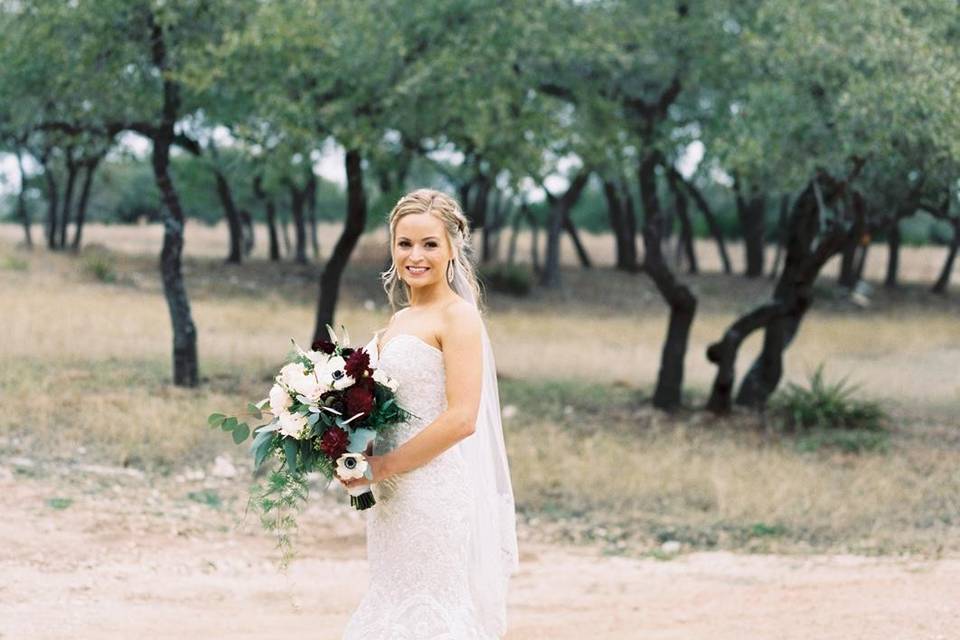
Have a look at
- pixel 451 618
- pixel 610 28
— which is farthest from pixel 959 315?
pixel 451 618

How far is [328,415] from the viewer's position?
4609 millimetres

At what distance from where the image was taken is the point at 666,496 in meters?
12.8

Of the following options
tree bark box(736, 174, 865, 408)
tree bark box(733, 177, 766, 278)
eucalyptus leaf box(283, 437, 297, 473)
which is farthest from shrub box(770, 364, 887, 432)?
tree bark box(733, 177, 766, 278)

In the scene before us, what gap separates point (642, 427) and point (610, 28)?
551 centimetres

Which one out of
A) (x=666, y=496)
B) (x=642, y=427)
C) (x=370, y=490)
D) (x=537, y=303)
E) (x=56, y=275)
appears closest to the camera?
(x=370, y=490)

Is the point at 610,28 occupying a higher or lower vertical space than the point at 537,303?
higher

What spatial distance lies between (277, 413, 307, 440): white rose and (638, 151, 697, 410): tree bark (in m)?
12.7

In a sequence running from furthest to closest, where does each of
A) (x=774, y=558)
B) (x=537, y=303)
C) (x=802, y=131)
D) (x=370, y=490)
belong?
(x=537, y=303)
(x=802, y=131)
(x=774, y=558)
(x=370, y=490)

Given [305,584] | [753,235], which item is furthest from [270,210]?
[305,584]

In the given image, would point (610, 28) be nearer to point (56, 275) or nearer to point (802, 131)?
point (802, 131)

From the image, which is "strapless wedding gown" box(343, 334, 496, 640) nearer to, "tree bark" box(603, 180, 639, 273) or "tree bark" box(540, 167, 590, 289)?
"tree bark" box(540, 167, 590, 289)

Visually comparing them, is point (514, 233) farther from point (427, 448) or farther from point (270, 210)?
point (427, 448)

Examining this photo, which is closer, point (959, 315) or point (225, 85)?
point (225, 85)

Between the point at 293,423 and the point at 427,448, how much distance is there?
505 millimetres
